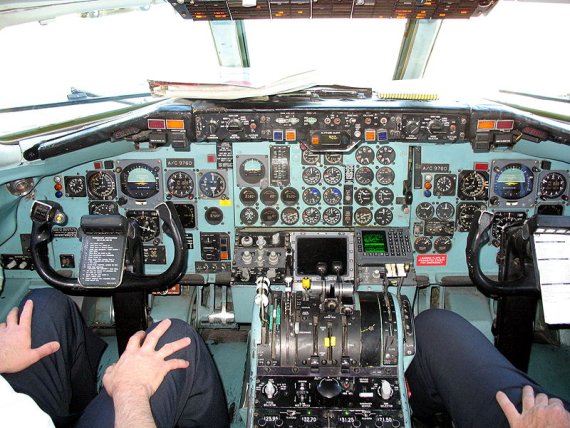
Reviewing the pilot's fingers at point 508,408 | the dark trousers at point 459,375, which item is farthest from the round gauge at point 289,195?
the pilot's fingers at point 508,408

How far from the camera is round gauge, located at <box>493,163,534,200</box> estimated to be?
3.62 m

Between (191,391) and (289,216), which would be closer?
(191,391)

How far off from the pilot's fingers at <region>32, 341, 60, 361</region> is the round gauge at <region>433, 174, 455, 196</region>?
8.66 feet

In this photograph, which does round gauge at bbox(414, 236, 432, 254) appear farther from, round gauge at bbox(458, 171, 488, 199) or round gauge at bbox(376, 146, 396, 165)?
round gauge at bbox(376, 146, 396, 165)

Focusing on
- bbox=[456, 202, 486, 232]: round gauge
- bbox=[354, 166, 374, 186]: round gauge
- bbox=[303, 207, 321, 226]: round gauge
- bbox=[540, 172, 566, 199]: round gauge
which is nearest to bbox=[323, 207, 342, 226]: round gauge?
bbox=[303, 207, 321, 226]: round gauge

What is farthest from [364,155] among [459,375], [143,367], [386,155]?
[143,367]

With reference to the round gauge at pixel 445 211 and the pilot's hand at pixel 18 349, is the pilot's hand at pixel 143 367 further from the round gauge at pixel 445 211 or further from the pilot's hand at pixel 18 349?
the round gauge at pixel 445 211

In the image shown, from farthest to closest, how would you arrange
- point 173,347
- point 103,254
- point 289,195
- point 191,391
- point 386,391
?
1. point 289,195
2. point 103,254
3. point 386,391
4. point 191,391
5. point 173,347

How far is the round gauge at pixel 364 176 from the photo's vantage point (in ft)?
11.9

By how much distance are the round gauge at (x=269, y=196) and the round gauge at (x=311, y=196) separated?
0.68ft

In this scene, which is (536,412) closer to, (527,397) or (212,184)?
(527,397)

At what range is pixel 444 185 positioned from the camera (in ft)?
12.0

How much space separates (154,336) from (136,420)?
491mm

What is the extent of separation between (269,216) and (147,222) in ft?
2.92
